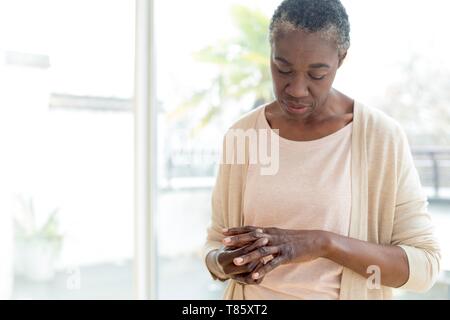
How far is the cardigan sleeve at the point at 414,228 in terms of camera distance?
981 millimetres

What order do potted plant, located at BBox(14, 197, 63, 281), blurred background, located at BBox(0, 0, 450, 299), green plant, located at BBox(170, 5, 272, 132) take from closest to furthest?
green plant, located at BBox(170, 5, 272, 132), blurred background, located at BBox(0, 0, 450, 299), potted plant, located at BBox(14, 197, 63, 281)

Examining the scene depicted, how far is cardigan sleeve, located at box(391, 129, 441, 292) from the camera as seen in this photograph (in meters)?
0.98

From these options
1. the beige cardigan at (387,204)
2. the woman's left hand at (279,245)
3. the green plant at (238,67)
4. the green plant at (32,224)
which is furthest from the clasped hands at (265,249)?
the green plant at (32,224)

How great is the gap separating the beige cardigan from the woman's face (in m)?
0.10

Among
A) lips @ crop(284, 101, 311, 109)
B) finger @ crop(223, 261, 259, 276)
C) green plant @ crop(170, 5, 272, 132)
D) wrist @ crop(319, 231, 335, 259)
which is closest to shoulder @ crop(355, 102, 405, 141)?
lips @ crop(284, 101, 311, 109)

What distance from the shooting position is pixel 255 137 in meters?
1.11

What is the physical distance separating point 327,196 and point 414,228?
165mm

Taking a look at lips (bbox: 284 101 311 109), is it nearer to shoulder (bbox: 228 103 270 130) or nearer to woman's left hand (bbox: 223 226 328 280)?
shoulder (bbox: 228 103 270 130)

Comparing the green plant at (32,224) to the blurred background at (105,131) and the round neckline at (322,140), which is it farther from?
the round neckline at (322,140)

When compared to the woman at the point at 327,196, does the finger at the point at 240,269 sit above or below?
below

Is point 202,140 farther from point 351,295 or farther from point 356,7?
point 351,295

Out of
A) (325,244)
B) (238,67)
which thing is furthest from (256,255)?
(238,67)

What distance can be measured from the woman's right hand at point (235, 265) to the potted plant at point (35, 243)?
4.66 feet

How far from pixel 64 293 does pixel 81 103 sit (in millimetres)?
802
